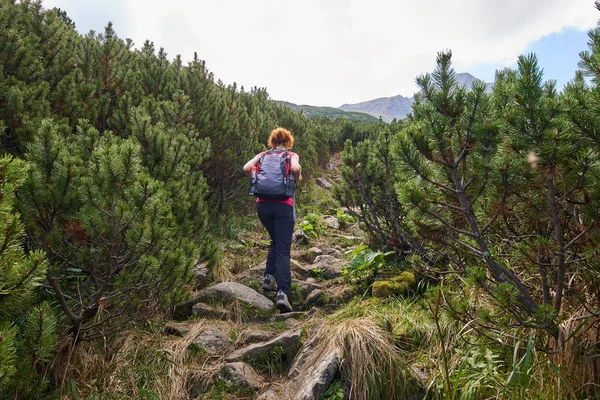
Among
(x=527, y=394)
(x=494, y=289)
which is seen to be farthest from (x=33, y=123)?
(x=527, y=394)

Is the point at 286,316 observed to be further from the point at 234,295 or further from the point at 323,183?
the point at 323,183

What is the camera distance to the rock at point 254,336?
3.55 m

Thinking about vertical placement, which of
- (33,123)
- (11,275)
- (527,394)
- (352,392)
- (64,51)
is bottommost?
(352,392)

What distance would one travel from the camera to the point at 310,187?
39.4 feet

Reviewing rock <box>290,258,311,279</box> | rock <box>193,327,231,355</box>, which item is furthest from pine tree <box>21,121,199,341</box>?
rock <box>290,258,311,279</box>

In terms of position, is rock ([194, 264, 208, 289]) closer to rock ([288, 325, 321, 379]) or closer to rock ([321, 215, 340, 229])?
rock ([288, 325, 321, 379])

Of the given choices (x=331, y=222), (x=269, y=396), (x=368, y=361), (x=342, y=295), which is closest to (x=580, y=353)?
(x=368, y=361)

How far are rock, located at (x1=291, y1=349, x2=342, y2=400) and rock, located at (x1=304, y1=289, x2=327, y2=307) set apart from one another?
1436 millimetres

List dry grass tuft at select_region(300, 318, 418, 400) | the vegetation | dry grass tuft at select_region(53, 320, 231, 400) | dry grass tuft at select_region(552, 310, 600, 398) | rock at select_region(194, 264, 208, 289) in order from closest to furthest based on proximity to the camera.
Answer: the vegetation → dry grass tuft at select_region(552, 310, 600, 398) → dry grass tuft at select_region(53, 320, 231, 400) → dry grass tuft at select_region(300, 318, 418, 400) → rock at select_region(194, 264, 208, 289)

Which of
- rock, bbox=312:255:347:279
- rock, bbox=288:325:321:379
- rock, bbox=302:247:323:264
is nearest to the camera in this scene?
rock, bbox=288:325:321:379

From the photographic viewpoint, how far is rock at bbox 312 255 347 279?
5406 mm

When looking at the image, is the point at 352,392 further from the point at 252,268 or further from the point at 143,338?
the point at 252,268

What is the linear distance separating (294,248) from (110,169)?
492 centimetres

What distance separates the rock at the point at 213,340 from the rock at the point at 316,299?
1198mm
